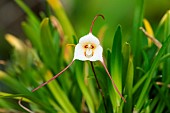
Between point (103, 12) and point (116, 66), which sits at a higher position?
point (103, 12)

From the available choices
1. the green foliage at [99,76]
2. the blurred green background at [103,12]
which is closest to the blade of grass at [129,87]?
the green foliage at [99,76]

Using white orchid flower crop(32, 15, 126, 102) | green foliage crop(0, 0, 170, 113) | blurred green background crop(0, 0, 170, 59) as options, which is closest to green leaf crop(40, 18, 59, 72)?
green foliage crop(0, 0, 170, 113)

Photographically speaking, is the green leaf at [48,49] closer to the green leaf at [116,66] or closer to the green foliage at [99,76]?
the green foliage at [99,76]

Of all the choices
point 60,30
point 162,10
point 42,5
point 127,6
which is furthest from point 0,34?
point 60,30

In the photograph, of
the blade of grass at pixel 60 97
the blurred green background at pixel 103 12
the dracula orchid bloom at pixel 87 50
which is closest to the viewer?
the dracula orchid bloom at pixel 87 50

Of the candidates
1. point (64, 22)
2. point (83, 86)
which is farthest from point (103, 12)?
point (83, 86)

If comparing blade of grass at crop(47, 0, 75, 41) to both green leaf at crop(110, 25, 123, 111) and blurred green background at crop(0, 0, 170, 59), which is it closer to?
green leaf at crop(110, 25, 123, 111)

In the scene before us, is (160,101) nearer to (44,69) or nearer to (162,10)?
(44,69)

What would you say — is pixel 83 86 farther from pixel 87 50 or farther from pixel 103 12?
pixel 103 12
